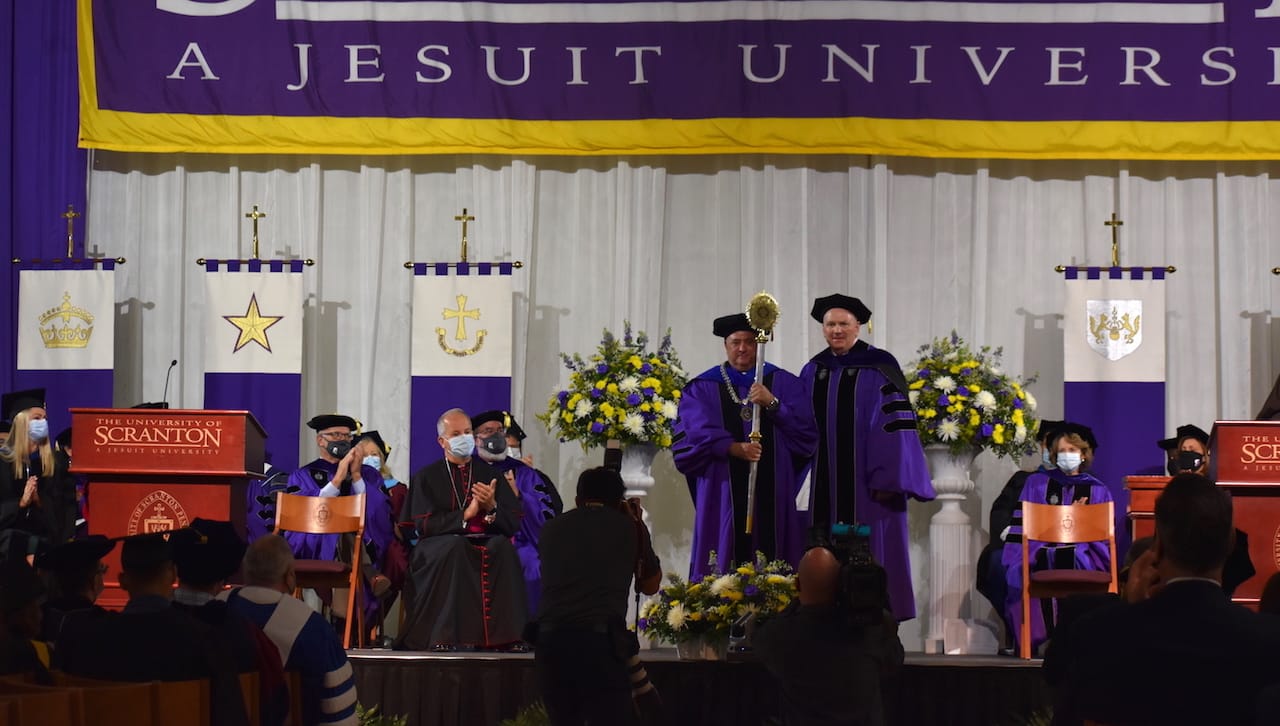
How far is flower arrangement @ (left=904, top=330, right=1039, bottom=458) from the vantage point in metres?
9.44

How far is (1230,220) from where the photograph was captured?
438 inches

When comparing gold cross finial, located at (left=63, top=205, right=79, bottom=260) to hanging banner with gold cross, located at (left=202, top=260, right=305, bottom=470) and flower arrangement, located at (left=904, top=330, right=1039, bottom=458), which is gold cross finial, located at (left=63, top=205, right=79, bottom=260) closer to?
hanging banner with gold cross, located at (left=202, top=260, right=305, bottom=470)

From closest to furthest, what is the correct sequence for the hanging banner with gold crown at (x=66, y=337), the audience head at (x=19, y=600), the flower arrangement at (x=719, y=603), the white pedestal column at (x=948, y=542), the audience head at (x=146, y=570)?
the audience head at (x=146, y=570)
the audience head at (x=19, y=600)
the flower arrangement at (x=719, y=603)
the white pedestal column at (x=948, y=542)
the hanging banner with gold crown at (x=66, y=337)

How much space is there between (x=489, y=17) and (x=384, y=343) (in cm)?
244

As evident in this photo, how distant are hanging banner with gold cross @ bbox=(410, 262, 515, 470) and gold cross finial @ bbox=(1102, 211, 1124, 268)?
4.13 metres

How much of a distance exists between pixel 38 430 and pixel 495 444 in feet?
9.32

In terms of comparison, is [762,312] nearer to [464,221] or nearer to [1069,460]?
[1069,460]

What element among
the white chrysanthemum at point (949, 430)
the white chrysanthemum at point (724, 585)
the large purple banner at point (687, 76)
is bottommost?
the white chrysanthemum at point (724, 585)

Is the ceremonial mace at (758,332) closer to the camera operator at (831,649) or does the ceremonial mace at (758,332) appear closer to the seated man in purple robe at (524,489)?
the seated man in purple robe at (524,489)

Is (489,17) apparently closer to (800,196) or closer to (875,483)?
(800,196)

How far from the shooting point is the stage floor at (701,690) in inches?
277

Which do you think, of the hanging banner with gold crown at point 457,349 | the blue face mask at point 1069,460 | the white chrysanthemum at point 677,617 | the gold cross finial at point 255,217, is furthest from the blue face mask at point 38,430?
the blue face mask at point 1069,460

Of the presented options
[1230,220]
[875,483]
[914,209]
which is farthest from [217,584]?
[1230,220]

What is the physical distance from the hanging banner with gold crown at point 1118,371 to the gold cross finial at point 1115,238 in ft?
1.32
